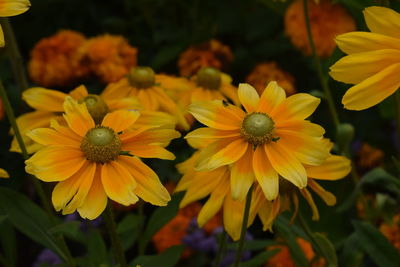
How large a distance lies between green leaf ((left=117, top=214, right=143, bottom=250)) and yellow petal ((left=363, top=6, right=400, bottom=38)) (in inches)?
23.3

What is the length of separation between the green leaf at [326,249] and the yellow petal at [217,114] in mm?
315

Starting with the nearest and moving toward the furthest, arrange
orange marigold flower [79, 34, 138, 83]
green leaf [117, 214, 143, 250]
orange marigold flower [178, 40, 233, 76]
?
1. green leaf [117, 214, 143, 250]
2. orange marigold flower [79, 34, 138, 83]
3. orange marigold flower [178, 40, 233, 76]

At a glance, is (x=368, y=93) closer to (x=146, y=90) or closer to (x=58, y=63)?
(x=146, y=90)

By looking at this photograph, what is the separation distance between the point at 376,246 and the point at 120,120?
0.54 meters

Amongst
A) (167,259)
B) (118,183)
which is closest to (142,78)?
(167,259)

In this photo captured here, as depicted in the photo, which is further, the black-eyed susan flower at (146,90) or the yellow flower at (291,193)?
the black-eyed susan flower at (146,90)

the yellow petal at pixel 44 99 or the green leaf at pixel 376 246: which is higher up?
the yellow petal at pixel 44 99

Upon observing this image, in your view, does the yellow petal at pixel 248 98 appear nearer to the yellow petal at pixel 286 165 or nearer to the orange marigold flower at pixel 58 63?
the yellow petal at pixel 286 165

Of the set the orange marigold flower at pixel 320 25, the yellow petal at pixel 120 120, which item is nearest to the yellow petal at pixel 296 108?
the yellow petal at pixel 120 120

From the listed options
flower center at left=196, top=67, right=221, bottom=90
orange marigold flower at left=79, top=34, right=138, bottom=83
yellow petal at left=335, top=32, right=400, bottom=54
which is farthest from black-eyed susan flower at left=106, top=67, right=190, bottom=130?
yellow petal at left=335, top=32, right=400, bottom=54

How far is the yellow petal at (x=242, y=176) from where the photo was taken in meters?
0.94

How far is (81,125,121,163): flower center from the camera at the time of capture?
1.02m

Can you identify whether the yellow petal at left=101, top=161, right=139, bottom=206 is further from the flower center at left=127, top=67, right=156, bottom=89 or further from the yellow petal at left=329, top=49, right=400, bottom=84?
the flower center at left=127, top=67, right=156, bottom=89

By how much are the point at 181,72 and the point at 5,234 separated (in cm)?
69
